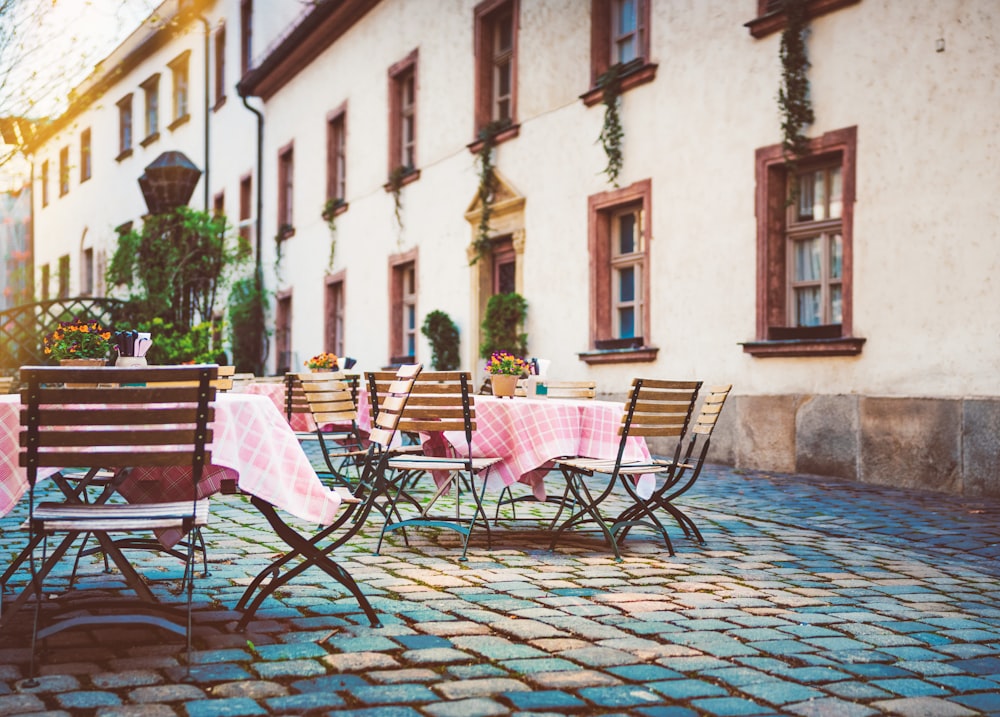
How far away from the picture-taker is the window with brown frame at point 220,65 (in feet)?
95.2

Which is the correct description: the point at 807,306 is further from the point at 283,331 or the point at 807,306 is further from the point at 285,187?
the point at 285,187

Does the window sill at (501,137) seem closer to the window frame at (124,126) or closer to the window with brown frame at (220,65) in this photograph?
the window with brown frame at (220,65)

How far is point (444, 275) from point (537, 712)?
1506 centimetres

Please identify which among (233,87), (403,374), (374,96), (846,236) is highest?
(233,87)

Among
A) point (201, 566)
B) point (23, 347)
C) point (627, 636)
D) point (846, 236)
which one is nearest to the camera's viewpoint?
point (627, 636)

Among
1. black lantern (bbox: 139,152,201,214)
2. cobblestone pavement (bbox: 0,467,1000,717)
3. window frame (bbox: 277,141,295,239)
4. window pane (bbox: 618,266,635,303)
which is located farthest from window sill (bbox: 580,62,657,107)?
window frame (bbox: 277,141,295,239)

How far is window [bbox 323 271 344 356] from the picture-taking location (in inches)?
895

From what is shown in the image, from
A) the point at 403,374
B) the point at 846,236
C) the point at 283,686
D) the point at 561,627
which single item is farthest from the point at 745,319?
the point at 283,686

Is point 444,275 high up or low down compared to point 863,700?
up

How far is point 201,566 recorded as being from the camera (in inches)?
230

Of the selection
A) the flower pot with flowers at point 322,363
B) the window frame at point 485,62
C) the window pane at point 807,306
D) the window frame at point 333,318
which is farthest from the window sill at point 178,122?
the window pane at point 807,306

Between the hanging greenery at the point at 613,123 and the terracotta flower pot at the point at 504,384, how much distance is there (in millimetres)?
6654

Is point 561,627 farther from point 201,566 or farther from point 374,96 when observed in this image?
point 374,96

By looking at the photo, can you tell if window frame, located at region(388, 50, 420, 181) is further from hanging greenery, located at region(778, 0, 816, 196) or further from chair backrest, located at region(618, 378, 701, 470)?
chair backrest, located at region(618, 378, 701, 470)
